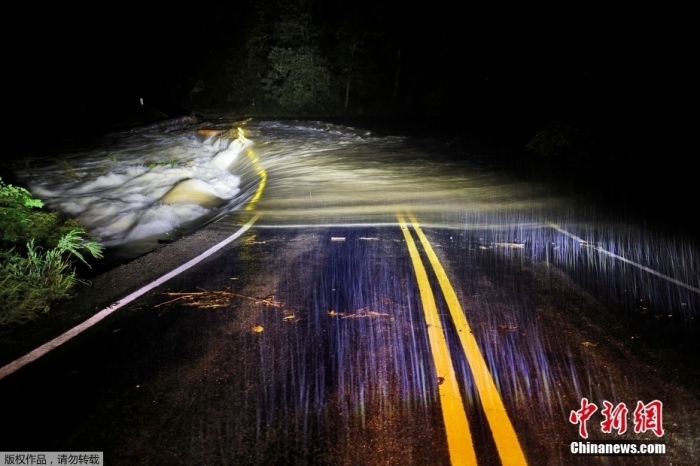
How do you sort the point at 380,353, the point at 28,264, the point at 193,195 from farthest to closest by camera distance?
the point at 193,195
the point at 28,264
the point at 380,353

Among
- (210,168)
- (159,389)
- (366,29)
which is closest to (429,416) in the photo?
(159,389)

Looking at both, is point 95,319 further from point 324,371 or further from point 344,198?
point 344,198

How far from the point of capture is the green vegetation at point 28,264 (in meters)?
5.72

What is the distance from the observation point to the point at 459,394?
13.3ft

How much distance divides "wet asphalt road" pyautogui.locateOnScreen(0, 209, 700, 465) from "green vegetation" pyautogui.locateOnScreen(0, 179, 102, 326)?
1.13ft

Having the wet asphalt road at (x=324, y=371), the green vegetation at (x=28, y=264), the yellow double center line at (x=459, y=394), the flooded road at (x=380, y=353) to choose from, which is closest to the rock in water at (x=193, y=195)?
the green vegetation at (x=28, y=264)

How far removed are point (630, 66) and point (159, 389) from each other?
20072 millimetres

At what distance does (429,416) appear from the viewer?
12.4 feet

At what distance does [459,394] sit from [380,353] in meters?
0.91

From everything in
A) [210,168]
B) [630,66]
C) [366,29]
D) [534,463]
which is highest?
[366,29]

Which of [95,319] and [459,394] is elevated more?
[95,319]

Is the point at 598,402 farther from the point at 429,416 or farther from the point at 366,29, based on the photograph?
the point at 366,29

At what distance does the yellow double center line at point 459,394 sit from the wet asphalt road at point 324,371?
0.06 m

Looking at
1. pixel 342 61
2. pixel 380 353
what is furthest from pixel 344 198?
pixel 342 61
